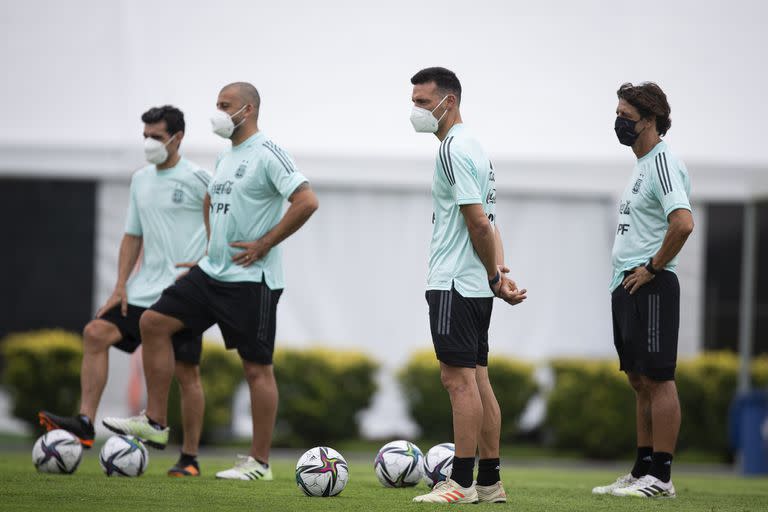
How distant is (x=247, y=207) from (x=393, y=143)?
7116 millimetres

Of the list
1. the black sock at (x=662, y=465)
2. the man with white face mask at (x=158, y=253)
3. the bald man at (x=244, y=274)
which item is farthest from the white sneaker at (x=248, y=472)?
the black sock at (x=662, y=465)

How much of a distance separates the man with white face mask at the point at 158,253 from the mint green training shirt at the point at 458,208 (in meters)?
2.23

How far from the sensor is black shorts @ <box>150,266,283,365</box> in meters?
6.55

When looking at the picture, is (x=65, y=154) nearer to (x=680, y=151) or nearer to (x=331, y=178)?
(x=331, y=178)

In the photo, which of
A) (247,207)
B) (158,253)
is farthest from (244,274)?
(158,253)

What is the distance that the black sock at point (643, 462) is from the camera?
21.0 feet

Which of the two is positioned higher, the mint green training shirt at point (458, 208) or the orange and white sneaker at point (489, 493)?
the mint green training shirt at point (458, 208)

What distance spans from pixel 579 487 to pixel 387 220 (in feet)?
21.6

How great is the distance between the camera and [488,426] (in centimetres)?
554

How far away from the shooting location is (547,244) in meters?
13.7

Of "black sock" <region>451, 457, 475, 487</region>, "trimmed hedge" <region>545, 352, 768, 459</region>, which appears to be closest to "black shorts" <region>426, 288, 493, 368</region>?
"black sock" <region>451, 457, 475, 487</region>

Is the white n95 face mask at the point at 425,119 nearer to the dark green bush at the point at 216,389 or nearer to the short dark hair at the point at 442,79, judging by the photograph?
the short dark hair at the point at 442,79

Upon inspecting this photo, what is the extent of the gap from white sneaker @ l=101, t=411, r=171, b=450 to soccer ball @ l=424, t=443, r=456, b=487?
1773 millimetres

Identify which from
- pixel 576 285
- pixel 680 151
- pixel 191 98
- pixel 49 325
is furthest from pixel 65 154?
pixel 680 151
